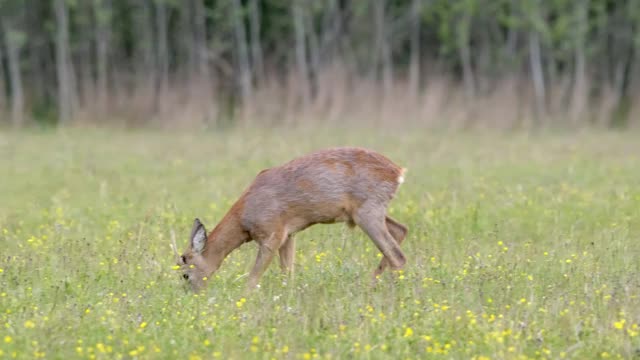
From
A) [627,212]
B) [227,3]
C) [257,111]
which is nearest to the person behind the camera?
[627,212]

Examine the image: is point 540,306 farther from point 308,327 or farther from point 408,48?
point 408,48

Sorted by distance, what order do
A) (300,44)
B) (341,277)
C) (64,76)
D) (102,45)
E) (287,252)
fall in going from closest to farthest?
1. (341,277)
2. (287,252)
3. (64,76)
4. (300,44)
5. (102,45)

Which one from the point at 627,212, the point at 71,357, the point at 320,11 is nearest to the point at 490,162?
the point at 627,212

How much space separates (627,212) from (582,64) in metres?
17.6

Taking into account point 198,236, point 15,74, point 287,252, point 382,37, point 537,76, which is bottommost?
point 537,76

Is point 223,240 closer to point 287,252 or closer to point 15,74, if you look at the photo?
point 287,252

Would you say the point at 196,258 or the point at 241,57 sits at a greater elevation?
the point at 196,258

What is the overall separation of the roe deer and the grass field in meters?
0.25

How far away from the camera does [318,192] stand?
8922 millimetres

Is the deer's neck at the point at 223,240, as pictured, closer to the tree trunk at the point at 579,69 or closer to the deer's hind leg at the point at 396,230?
the deer's hind leg at the point at 396,230

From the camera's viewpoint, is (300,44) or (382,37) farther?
(382,37)

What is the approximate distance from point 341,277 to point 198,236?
113 centimetres

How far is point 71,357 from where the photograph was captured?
6492 mm

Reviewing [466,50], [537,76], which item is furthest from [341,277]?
[466,50]
